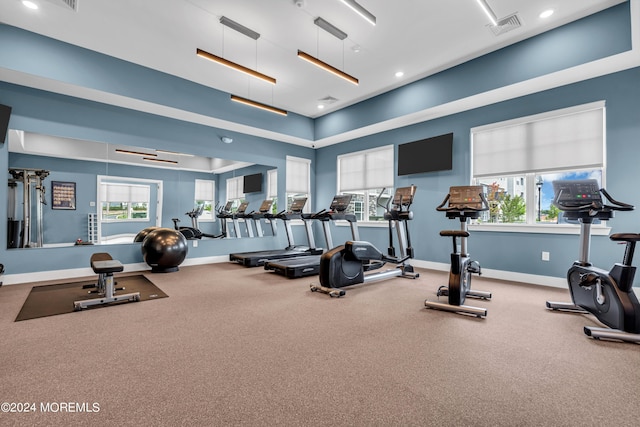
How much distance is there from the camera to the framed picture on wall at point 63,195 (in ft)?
16.3

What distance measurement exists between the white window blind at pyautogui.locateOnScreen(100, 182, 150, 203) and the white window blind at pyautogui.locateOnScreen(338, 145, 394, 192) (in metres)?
4.67

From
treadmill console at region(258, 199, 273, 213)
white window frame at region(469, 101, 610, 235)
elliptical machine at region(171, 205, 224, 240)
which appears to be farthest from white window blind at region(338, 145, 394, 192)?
elliptical machine at region(171, 205, 224, 240)

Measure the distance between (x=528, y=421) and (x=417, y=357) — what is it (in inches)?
30.1

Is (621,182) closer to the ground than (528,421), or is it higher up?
higher up

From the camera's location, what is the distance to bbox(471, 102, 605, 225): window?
4375 millimetres

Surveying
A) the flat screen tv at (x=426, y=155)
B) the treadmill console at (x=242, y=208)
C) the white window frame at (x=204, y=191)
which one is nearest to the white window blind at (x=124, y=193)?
the white window frame at (x=204, y=191)

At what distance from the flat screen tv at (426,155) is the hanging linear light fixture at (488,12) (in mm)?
2131

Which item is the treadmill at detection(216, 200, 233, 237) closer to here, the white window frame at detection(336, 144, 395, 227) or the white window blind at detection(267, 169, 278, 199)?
→ the white window blind at detection(267, 169, 278, 199)

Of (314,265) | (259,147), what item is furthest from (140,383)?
(259,147)

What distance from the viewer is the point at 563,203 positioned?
312 cm

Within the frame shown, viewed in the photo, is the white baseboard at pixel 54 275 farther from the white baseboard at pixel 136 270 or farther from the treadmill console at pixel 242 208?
the treadmill console at pixel 242 208

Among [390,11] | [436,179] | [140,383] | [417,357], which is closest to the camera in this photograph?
[140,383]

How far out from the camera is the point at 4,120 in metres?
4.43

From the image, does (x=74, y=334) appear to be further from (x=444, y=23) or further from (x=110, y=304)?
(x=444, y=23)
